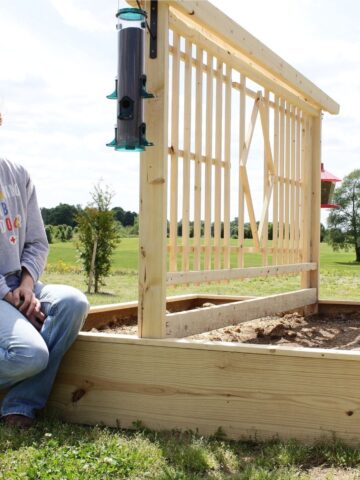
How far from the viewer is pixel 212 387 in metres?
2.70

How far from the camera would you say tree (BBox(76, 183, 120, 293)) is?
31.3ft

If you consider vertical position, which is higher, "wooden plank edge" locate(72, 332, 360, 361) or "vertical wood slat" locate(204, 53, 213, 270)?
"vertical wood slat" locate(204, 53, 213, 270)

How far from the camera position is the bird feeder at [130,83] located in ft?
9.18

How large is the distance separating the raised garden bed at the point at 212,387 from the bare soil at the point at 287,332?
873 millimetres

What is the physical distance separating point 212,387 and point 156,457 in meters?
0.45

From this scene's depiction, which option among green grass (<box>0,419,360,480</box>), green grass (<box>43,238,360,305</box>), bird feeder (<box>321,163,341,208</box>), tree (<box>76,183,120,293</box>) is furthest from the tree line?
green grass (<box>0,419,360,480</box>)

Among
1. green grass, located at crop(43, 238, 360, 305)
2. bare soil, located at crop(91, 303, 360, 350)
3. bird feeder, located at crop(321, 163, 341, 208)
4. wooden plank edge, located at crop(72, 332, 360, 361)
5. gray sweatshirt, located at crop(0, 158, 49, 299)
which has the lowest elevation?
green grass, located at crop(43, 238, 360, 305)

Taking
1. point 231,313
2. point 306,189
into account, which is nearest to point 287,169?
point 306,189

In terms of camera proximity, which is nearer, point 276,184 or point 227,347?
point 227,347

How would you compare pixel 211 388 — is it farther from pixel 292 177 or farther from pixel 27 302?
pixel 292 177

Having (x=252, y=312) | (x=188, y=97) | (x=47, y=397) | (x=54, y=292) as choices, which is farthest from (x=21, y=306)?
(x=252, y=312)

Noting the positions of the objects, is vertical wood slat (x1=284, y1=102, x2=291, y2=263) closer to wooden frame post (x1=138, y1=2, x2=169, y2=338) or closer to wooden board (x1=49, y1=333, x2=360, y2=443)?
wooden frame post (x1=138, y1=2, x2=169, y2=338)

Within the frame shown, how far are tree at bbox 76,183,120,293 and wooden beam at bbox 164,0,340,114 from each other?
179 inches

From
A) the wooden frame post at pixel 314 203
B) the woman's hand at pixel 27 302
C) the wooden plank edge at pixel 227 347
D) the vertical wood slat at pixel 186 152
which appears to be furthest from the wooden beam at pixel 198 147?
the wooden frame post at pixel 314 203
